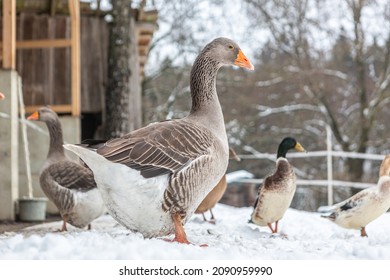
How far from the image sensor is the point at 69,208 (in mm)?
7348

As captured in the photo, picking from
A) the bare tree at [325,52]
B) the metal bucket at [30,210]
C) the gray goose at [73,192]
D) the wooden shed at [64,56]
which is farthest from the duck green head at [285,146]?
the bare tree at [325,52]

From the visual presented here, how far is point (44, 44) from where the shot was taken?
13.0 metres

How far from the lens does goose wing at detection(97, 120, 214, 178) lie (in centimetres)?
477

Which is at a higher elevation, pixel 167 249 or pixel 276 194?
pixel 167 249

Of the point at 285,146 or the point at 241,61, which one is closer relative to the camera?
the point at 241,61

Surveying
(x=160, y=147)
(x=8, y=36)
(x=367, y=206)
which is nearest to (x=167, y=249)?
(x=160, y=147)

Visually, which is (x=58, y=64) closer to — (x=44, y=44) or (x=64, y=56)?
(x=64, y=56)

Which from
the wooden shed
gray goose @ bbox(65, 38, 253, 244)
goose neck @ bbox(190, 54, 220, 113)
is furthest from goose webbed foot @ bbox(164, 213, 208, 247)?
the wooden shed

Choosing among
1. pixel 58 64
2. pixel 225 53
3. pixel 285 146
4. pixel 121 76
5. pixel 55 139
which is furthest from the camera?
pixel 121 76

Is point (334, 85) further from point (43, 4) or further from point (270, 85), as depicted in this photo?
point (43, 4)

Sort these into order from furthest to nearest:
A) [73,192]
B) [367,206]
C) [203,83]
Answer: [73,192], [367,206], [203,83]

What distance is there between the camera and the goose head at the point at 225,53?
6.02 metres

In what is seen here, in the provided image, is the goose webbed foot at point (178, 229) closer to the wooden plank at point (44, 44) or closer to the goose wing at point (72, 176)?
the goose wing at point (72, 176)

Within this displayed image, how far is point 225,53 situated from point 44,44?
785 cm
